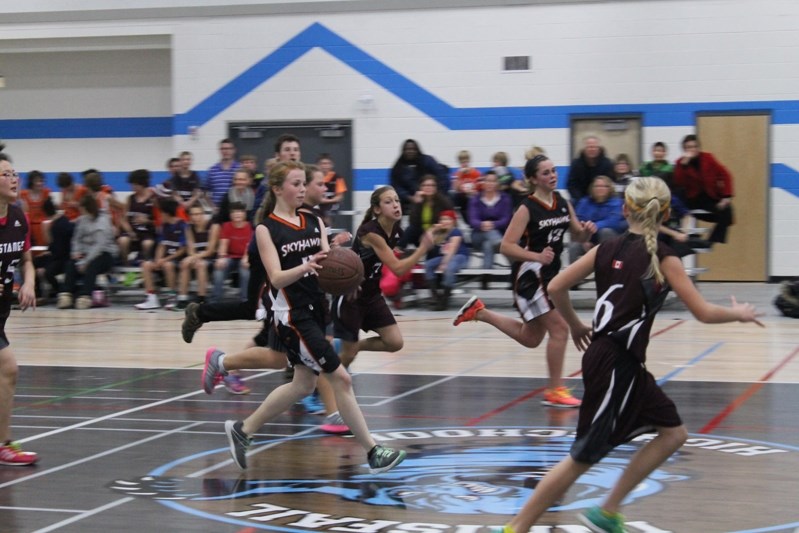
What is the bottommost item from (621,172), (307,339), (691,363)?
(691,363)

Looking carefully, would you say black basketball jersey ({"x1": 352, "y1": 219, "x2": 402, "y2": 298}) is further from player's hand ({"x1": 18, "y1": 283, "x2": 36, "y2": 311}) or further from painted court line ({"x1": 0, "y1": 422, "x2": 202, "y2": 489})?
player's hand ({"x1": 18, "y1": 283, "x2": 36, "y2": 311})

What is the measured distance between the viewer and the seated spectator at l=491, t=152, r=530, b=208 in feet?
55.9

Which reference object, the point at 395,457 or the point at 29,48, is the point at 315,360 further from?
the point at 29,48

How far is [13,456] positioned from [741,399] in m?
5.37

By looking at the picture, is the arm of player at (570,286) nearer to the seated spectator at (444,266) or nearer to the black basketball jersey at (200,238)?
the seated spectator at (444,266)

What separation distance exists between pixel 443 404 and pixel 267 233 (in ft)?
9.53

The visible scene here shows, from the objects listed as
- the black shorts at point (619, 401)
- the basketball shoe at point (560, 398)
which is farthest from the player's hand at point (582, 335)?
the basketball shoe at point (560, 398)

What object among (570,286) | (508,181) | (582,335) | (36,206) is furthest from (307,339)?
(36,206)

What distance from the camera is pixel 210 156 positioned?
69.1ft

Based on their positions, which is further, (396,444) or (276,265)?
(396,444)

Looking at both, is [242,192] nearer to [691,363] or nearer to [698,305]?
[691,363]

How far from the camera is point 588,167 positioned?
16422 mm

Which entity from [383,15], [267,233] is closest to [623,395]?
[267,233]

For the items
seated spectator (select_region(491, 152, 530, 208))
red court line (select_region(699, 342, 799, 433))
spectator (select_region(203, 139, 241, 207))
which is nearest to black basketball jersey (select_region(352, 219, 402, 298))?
red court line (select_region(699, 342, 799, 433))
